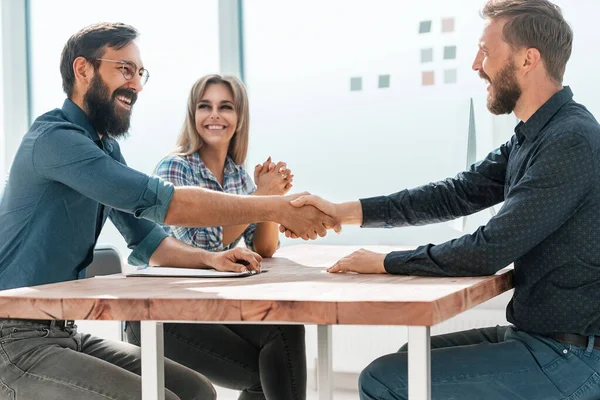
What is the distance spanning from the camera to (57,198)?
6.24 ft

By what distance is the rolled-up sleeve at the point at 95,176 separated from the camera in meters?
1.82

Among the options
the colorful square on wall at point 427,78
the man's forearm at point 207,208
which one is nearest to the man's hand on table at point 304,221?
the man's forearm at point 207,208

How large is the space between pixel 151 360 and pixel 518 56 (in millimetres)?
1116

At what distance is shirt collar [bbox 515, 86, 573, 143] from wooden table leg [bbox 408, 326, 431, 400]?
73cm

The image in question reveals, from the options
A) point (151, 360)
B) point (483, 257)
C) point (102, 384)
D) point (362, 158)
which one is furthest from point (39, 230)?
point (362, 158)

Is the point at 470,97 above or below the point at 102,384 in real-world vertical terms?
above

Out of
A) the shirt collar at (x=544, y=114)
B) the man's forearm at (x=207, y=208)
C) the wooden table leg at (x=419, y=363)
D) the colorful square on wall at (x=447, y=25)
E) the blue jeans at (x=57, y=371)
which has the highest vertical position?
the colorful square on wall at (x=447, y=25)

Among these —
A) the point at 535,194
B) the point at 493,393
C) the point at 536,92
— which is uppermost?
the point at 536,92

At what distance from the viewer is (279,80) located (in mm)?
3928

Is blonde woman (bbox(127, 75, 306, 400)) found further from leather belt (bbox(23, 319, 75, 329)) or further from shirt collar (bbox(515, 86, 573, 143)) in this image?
shirt collar (bbox(515, 86, 573, 143))

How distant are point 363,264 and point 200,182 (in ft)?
3.37

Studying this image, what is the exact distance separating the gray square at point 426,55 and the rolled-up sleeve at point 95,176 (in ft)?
6.72

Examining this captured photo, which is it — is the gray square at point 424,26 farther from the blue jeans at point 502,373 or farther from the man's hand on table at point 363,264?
the blue jeans at point 502,373

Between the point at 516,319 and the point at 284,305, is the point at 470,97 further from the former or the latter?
the point at 284,305
